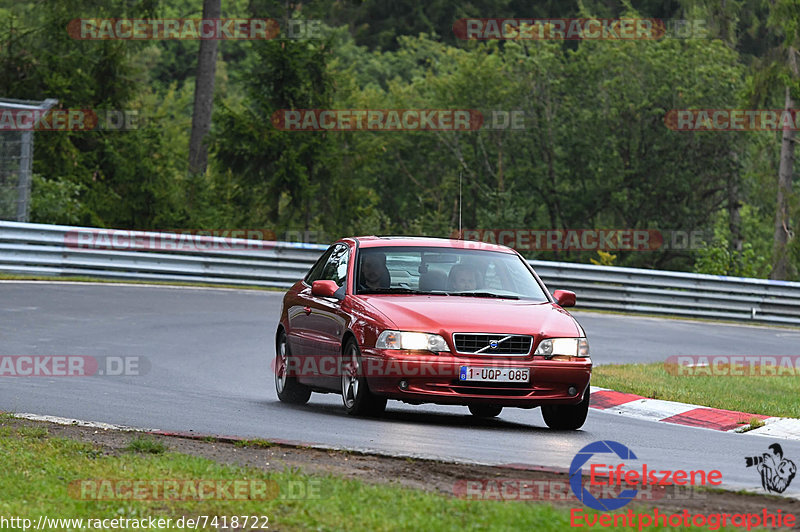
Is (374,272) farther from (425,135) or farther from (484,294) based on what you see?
(425,135)

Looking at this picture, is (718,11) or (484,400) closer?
(484,400)

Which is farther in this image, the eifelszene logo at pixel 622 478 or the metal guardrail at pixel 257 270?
the metal guardrail at pixel 257 270

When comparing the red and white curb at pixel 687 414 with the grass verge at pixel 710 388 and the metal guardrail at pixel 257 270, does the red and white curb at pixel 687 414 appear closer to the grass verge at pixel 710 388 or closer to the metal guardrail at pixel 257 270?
the grass verge at pixel 710 388

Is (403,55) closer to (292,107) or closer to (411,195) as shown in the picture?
(411,195)

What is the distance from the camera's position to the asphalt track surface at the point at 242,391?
9.66m

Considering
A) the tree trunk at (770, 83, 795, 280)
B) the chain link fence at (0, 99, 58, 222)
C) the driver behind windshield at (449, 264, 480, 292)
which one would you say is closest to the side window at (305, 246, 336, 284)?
→ the driver behind windshield at (449, 264, 480, 292)

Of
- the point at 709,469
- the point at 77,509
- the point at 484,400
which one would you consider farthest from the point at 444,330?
the point at 77,509

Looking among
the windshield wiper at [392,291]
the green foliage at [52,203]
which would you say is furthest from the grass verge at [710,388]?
the green foliage at [52,203]

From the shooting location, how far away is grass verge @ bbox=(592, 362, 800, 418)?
543 inches

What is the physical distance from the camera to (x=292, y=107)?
128 feet

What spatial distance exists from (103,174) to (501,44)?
40036 millimetres

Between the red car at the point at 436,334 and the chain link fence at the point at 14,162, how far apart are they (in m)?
13.4

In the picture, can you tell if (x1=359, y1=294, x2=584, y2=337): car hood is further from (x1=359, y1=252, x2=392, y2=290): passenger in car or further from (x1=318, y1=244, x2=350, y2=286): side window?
(x1=318, y1=244, x2=350, y2=286): side window

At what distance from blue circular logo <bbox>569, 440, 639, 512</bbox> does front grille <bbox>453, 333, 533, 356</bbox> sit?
1.03 meters
